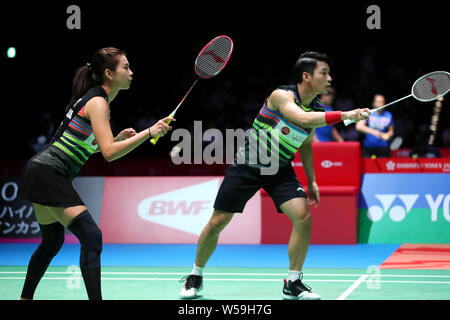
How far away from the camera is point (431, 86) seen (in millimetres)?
4977

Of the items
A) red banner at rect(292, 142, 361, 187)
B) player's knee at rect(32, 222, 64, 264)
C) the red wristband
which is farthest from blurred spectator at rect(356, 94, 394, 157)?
player's knee at rect(32, 222, 64, 264)

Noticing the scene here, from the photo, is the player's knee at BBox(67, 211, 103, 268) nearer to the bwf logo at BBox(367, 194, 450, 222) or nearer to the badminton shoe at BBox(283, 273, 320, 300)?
the badminton shoe at BBox(283, 273, 320, 300)

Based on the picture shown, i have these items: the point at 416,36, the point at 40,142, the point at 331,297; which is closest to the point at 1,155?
the point at 40,142

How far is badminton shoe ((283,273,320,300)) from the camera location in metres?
4.75

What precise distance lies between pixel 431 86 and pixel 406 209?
3.60 meters

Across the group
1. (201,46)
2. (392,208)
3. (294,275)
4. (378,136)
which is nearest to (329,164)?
(392,208)

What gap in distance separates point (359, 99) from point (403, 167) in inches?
201

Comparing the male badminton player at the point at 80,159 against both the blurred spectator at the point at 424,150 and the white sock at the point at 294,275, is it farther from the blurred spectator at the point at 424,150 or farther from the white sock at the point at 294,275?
the blurred spectator at the point at 424,150

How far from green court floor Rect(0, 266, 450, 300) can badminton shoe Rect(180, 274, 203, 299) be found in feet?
0.24

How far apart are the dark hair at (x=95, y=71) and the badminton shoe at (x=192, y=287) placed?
1.59 meters

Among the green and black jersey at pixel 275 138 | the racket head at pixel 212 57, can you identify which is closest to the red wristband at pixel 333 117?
the green and black jersey at pixel 275 138

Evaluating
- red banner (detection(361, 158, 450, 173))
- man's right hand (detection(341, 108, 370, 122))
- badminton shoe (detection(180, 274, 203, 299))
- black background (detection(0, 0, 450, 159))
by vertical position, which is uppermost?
black background (detection(0, 0, 450, 159))

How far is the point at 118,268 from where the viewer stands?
6.64m
